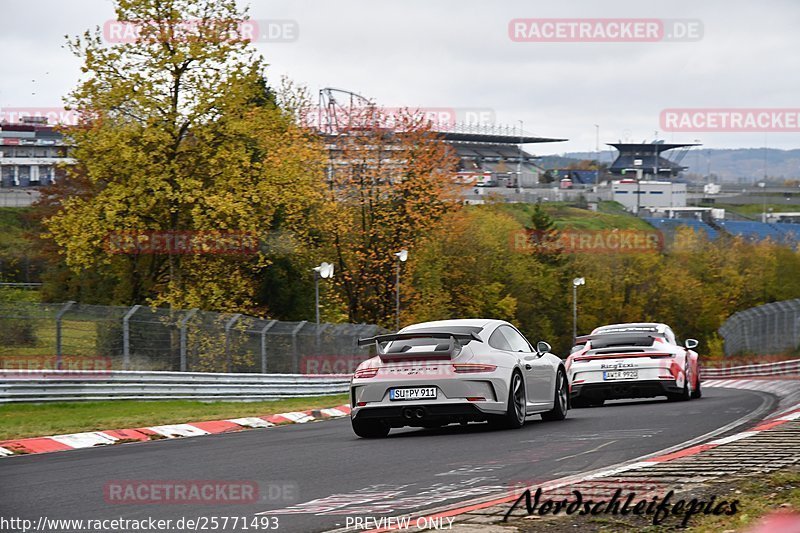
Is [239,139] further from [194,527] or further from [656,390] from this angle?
[194,527]

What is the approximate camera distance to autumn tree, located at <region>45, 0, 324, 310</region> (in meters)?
37.7

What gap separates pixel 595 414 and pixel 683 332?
99.6 meters

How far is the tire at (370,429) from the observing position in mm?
13500

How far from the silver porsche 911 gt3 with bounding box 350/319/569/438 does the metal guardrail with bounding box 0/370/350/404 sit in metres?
9.78

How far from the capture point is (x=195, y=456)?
38.3 ft

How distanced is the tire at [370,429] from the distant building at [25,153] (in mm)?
143561

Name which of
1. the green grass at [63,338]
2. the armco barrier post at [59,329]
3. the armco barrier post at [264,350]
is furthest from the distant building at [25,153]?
the armco barrier post at [59,329]

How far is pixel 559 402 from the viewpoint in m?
15.4

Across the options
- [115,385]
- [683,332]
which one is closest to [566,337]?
[683,332]

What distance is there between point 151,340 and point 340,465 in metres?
14.7

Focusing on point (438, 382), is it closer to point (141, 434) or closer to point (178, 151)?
point (141, 434)
